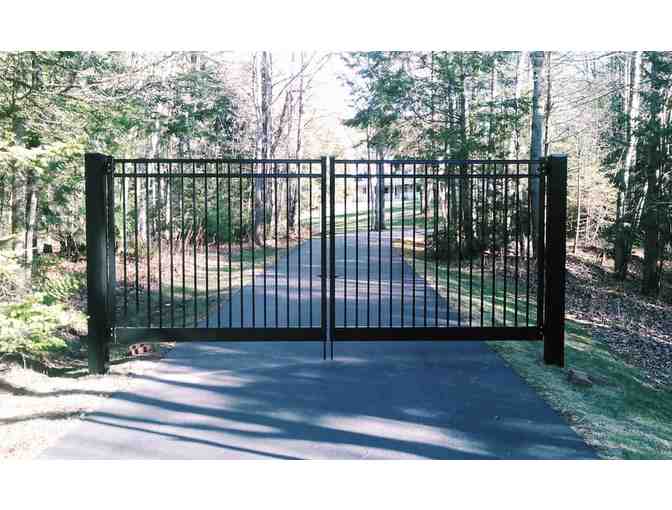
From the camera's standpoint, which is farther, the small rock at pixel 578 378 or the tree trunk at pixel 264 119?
the tree trunk at pixel 264 119

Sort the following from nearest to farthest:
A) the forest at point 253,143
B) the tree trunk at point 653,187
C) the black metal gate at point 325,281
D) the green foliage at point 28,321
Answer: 1. the green foliage at point 28,321
2. the black metal gate at point 325,281
3. the forest at point 253,143
4. the tree trunk at point 653,187

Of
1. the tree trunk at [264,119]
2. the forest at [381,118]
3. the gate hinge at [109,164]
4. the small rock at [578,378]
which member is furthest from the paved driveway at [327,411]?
the tree trunk at [264,119]

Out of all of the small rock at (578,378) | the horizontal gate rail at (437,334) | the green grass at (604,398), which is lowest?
the green grass at (604,398)

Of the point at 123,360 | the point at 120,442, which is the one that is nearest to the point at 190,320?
the point at 123,360

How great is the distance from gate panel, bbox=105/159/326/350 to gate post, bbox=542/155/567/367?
256cm

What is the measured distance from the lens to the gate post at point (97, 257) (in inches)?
277

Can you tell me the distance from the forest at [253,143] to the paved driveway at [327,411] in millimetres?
900

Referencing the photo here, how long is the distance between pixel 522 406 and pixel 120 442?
3.50 m

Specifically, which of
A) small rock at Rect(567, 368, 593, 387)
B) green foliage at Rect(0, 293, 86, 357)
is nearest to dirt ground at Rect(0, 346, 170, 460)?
green foliage at Rect(0, 293, 86, 357)

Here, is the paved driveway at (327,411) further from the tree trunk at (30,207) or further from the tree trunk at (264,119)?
the tree trunk at (264,119)

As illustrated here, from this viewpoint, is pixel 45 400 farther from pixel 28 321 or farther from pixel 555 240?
pixel 555 240

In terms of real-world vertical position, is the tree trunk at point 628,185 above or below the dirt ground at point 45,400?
above

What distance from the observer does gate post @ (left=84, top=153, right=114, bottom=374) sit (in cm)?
703

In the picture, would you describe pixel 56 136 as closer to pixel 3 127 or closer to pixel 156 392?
pixel 3 127
